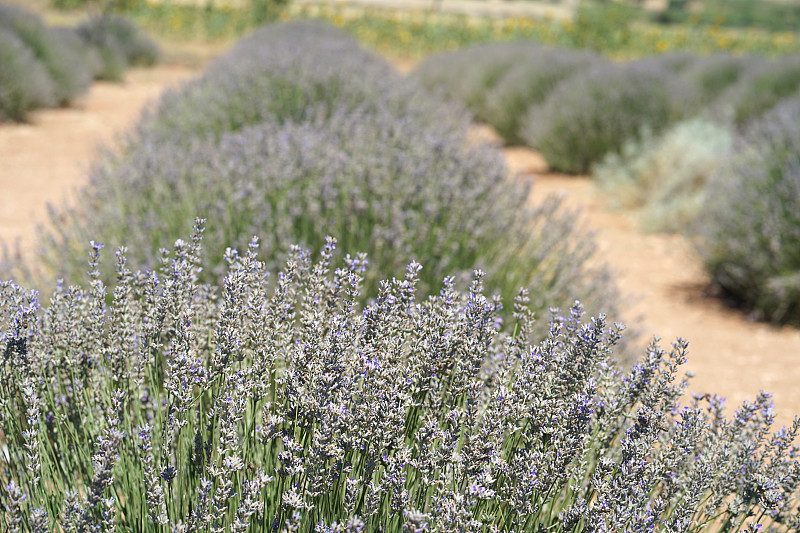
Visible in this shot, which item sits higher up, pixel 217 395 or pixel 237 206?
pixel 217 395

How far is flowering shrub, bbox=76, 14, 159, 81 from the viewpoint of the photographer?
1565 cm

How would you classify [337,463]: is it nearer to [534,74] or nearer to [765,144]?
[765,144]

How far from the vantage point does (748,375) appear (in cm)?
421

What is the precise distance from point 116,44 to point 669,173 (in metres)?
14.5

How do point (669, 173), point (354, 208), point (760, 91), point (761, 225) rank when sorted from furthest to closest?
point (760, 91) < point (669, 173) < point (761, 225) < point (354, 208)

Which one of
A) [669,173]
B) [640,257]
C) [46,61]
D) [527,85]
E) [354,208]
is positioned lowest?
[640,257]

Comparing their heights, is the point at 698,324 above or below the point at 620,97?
below

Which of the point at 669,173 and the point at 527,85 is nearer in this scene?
the point at 669,173

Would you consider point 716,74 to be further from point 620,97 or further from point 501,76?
point 501,76

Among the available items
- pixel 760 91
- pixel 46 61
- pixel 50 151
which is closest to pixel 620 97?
pixel 760 91

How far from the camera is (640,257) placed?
21.9 ft

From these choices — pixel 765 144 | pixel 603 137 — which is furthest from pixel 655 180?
pixel 765 144

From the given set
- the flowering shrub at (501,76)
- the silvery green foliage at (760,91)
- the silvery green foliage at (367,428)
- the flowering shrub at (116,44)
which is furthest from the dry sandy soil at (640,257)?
the flowering shrub at (116,44)

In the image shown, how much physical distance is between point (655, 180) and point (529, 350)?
279 inches
